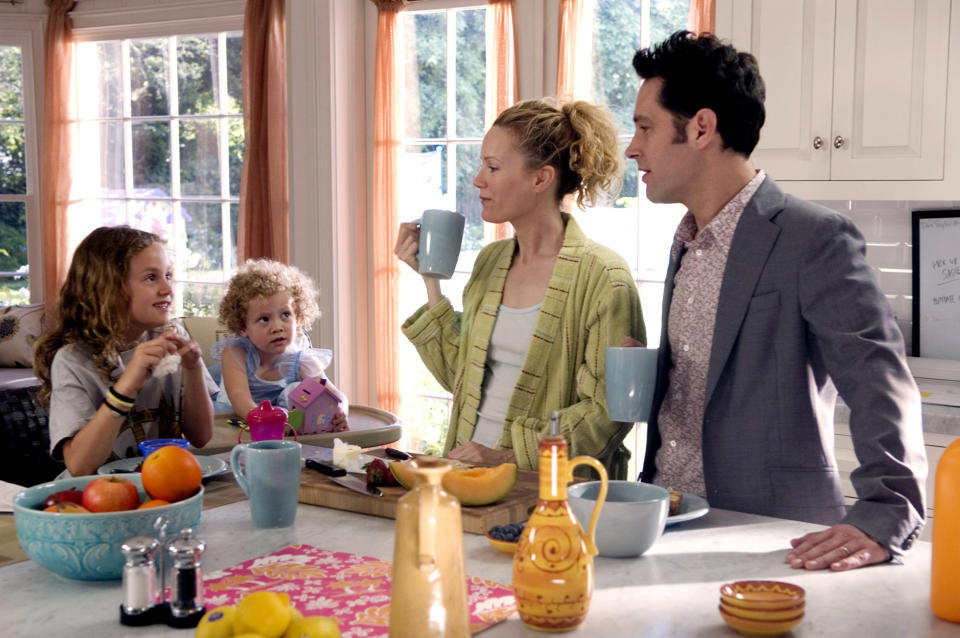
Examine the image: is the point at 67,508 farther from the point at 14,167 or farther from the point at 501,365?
the point at 14,167

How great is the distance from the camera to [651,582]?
1337 mm

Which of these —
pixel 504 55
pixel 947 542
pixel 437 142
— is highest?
pixel 504 55

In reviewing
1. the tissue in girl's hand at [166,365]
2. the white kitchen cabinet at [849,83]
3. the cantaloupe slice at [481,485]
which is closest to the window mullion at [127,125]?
the white kitchen cabinet at [849,83]

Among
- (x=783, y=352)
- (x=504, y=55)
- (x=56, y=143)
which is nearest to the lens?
(x=783, y=352)

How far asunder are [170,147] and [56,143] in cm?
76

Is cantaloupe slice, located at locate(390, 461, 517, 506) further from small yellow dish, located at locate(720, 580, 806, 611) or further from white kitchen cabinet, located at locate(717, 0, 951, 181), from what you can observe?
white kitchen cabinet, located at locate(717, 0, 951, 181)

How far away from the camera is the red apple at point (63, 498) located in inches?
54.7

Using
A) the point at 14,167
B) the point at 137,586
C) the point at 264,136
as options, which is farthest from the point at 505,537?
the point at 14,167

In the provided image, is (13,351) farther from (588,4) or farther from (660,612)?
(660,612)

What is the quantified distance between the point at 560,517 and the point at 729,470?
84cm

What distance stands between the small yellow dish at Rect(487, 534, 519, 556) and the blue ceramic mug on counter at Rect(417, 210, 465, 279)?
929mm

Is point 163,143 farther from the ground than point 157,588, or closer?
farther from the ground

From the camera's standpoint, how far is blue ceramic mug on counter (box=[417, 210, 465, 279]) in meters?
2.28

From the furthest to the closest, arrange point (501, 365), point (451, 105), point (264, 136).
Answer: point (264, 136) → point (451, 105) → point (501, 365)
